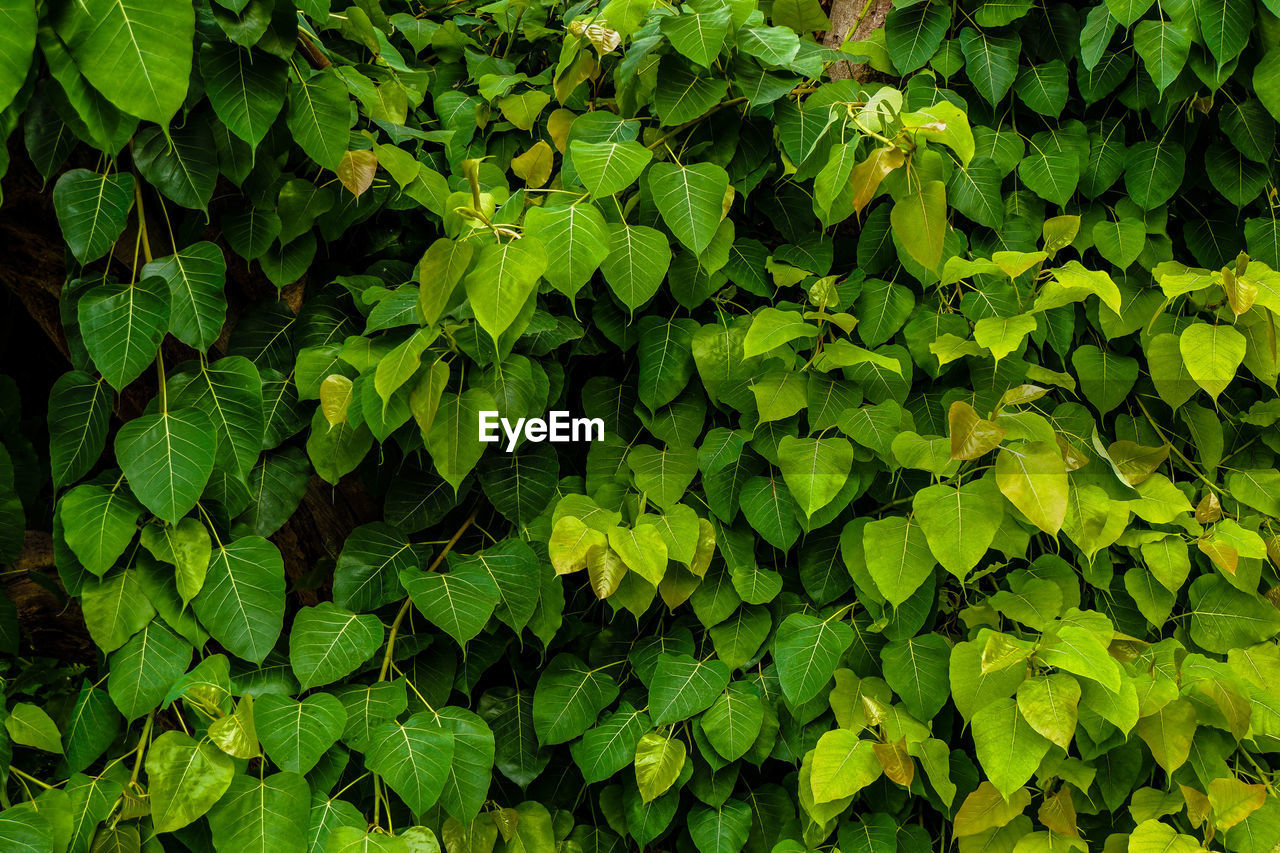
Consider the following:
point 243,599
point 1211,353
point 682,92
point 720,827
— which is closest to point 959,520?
point 1211,353

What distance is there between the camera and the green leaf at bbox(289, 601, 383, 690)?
1.32m

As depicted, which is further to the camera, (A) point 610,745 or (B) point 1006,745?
(A) point 610,745

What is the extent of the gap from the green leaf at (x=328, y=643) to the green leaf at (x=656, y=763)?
1.50 ft

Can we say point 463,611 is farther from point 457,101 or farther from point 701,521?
point 457,101

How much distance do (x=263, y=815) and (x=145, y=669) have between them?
10.8 inches

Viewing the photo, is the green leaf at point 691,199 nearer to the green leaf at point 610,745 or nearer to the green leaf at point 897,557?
the green leaf at point 897,557

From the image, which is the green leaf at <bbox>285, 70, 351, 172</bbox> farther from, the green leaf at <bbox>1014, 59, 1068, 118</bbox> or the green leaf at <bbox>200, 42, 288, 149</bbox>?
the green leaf at <bbox>1014, 59, 1068, 118</bbox>

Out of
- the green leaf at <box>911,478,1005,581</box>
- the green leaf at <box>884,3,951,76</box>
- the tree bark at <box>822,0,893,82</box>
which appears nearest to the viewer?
the green leaf at <box>911,478,1005,581</box>

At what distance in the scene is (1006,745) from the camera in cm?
131

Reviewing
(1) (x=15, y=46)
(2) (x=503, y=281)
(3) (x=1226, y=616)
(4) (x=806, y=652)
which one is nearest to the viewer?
(1) (x=15, y=46)

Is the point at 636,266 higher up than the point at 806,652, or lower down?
higher up

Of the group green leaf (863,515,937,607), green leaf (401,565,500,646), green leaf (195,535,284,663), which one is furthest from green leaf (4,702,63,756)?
green leaf (863,515,937,607)

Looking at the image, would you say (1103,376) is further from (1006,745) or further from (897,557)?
(1006,745)

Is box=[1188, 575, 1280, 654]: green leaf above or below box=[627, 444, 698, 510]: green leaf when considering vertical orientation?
below
